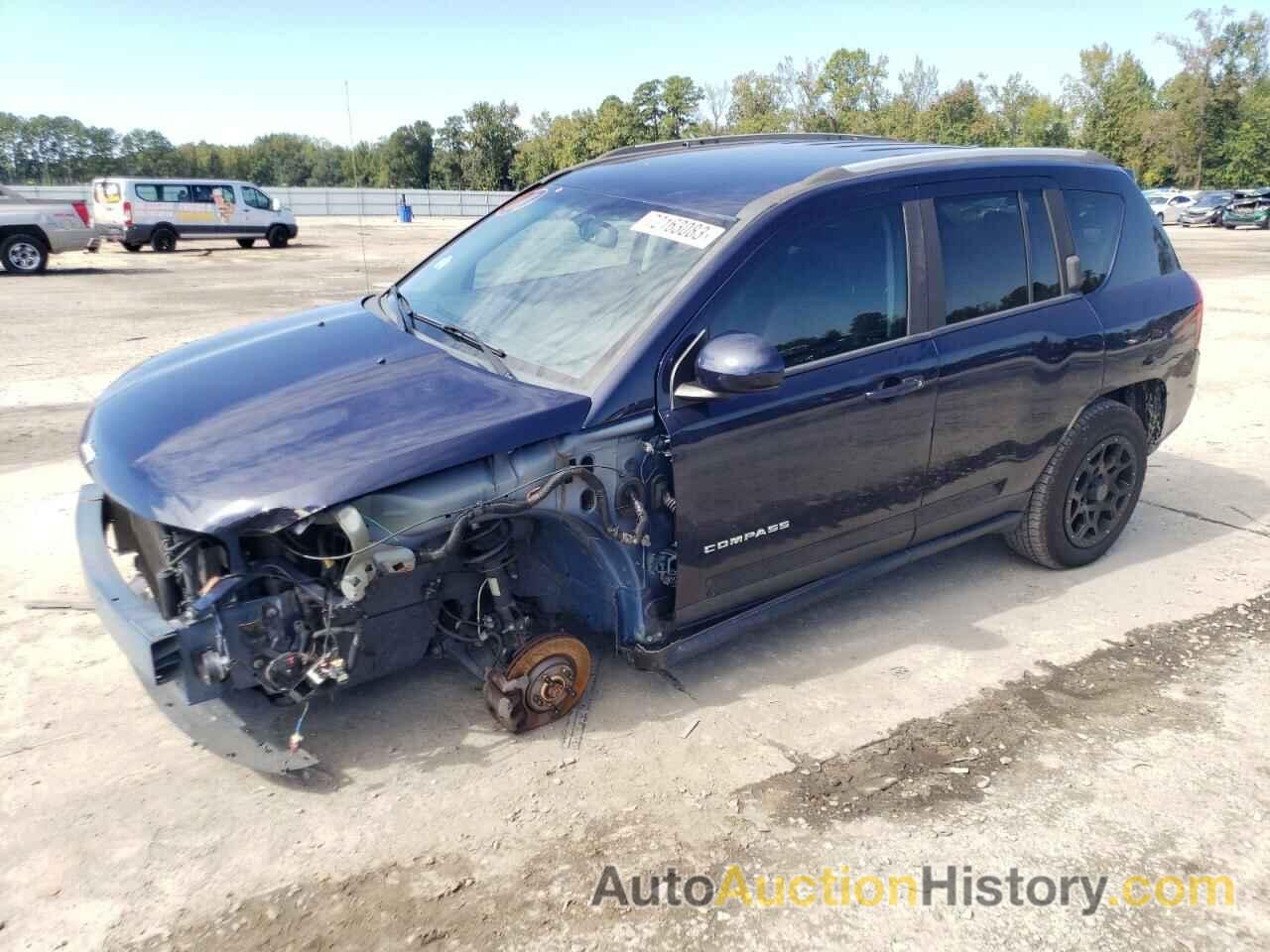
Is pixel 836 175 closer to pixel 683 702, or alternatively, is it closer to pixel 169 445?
pixel 683 702

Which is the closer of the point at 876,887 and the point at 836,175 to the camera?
the point at 876,887

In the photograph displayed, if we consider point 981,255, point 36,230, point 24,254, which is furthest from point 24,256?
point 981,255

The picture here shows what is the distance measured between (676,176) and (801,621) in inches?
77.2

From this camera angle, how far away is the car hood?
2607 mm

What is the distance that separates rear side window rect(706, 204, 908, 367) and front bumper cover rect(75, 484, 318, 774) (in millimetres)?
1896

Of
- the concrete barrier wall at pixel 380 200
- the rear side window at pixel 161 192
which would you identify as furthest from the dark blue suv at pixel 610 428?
the concrete barrier wall at pixel 380 200

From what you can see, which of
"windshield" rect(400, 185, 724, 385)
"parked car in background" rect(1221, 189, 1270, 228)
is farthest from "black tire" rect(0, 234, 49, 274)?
"parked car in background" rect(1221, 189, 1270, 228)

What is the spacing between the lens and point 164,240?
24.5 metres

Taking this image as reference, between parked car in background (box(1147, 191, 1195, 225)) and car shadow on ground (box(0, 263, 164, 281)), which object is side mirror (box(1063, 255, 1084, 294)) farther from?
parked car in background (box(1147, 191, 1195, 225))

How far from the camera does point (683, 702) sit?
11.5 ft

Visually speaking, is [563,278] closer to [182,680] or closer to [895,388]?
[895,388]

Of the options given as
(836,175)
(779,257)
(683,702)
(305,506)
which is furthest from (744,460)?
(305,506)

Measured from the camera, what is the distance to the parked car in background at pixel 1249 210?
117ft

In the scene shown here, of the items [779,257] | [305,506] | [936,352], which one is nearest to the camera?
[305,506]
